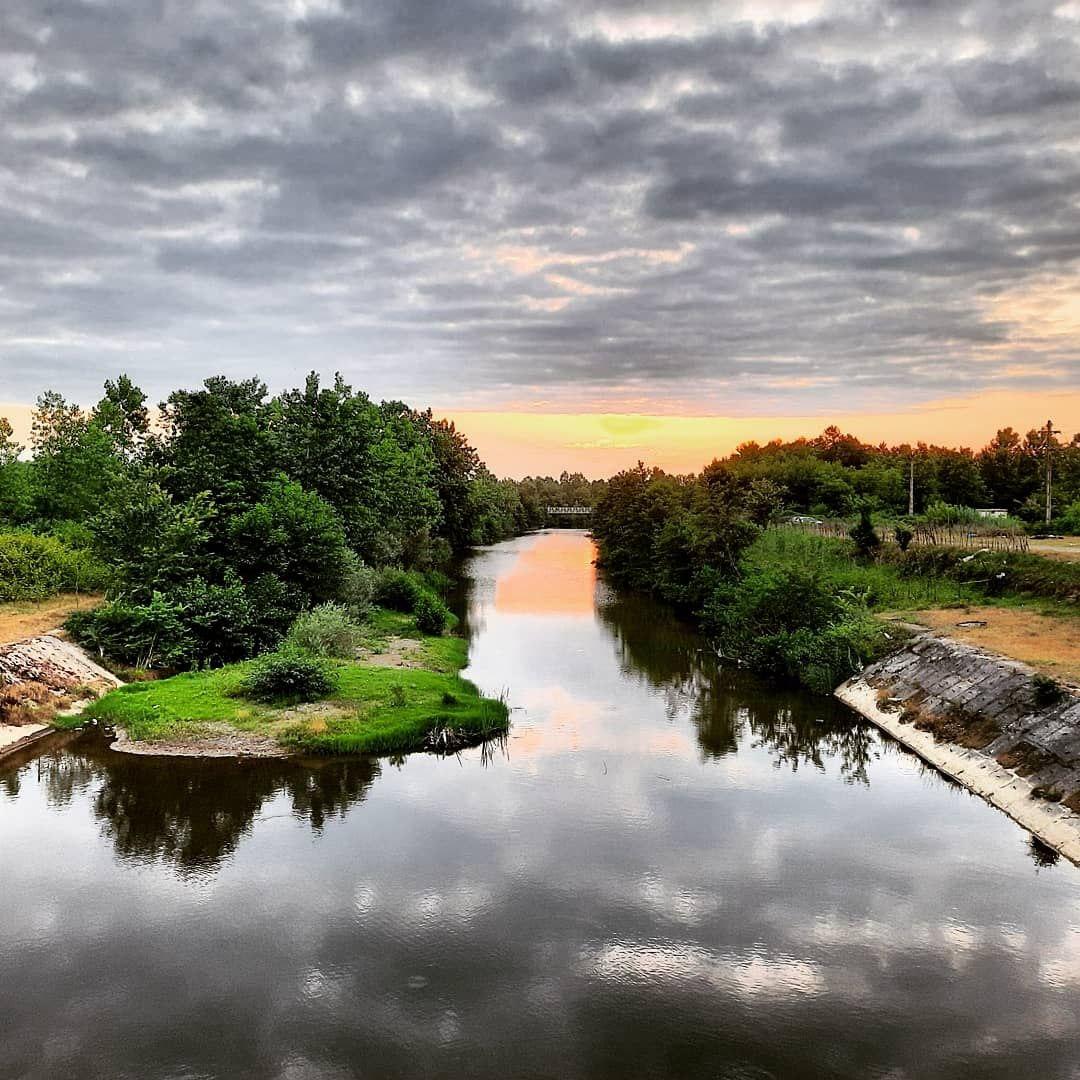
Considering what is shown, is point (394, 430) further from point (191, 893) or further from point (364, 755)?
point (191, 893)

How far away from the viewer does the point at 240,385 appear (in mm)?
41875

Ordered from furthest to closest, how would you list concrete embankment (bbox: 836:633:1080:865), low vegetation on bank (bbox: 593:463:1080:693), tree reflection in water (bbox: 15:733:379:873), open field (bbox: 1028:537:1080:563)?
1. open field (bbox: 1028:537:1080:563)
2. low vegetation on bank (bbox: 593:463:1080:693)
3. concrete embankment (bbox: 836:633:1080:865)
4. tree reflection in water (bbox: 15:733:379:873)

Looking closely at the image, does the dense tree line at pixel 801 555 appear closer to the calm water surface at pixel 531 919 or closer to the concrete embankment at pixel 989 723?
the concrete embankment at pixel 989 723

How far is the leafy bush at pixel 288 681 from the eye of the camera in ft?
86.2

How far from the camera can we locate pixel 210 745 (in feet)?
76.3

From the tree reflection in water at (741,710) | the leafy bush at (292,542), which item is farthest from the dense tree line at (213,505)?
the tree reflection in water at (741,710)

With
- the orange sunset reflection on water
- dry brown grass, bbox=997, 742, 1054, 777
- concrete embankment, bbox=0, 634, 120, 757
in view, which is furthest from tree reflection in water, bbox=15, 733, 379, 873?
the orange sunset reflection on water

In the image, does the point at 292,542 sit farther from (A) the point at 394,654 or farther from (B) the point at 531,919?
(B) the point at 531,919

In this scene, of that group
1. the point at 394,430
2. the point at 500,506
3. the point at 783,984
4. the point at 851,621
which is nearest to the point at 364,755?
the point at 783,984

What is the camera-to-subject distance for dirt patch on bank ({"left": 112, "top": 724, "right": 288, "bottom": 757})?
75.4ft

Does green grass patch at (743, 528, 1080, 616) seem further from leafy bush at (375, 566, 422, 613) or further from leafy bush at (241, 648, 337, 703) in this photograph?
leafy bush at (241, 648, 337, 703)

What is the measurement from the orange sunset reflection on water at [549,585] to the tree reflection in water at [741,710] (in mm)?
11068

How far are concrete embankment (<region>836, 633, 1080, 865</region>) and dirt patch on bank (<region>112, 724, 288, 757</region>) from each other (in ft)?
56.8

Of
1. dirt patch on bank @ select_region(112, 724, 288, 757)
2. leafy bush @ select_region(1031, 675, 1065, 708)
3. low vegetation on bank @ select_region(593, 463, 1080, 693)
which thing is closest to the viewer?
leafy bush @ select_region(1031, 675, 1065, 708)
